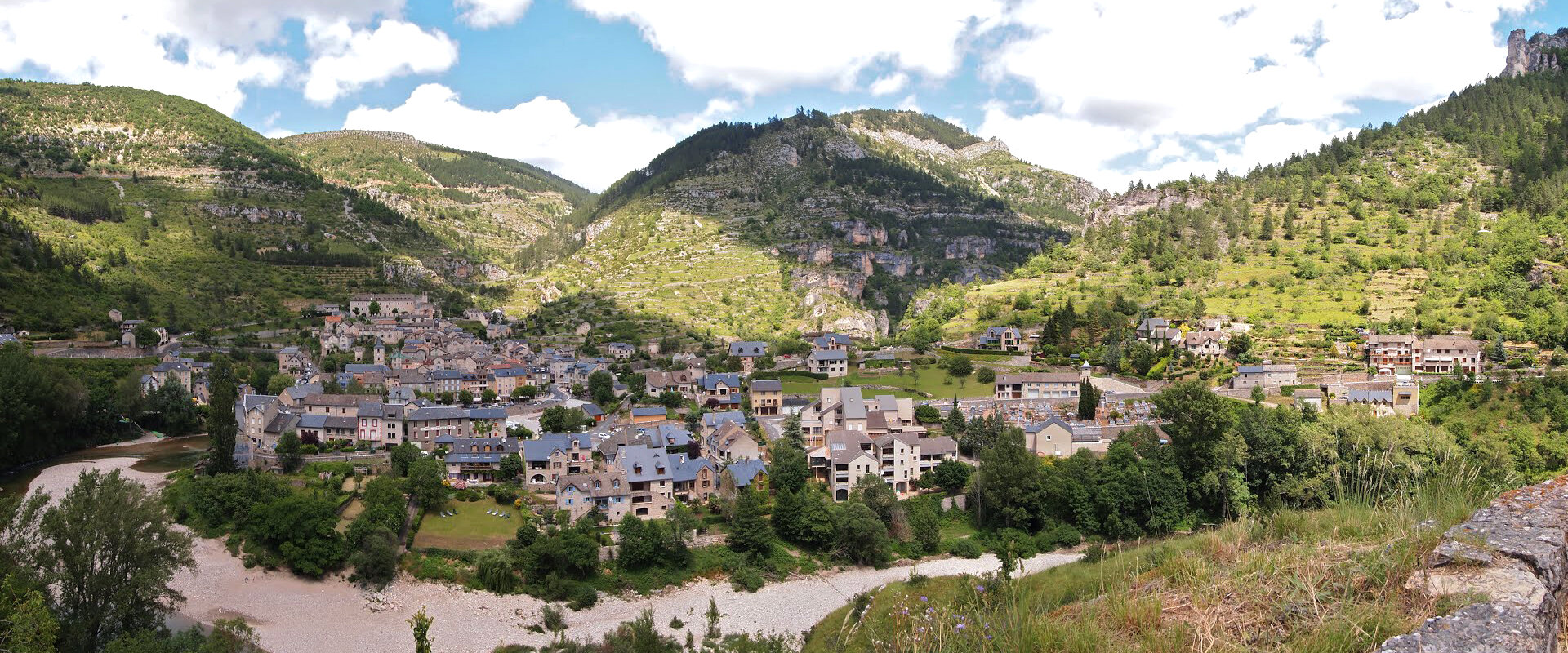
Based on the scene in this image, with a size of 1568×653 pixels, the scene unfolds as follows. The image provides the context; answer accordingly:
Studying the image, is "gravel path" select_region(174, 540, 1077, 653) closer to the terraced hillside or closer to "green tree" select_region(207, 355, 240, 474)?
"green tree" select_region(207, 355, 240, 474)

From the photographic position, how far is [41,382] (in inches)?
1275

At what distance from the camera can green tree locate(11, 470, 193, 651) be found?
656 inches

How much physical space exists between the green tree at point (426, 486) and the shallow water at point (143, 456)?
425 inches

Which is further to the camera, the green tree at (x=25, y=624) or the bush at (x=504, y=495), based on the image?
the bush at (x=504, y=495)

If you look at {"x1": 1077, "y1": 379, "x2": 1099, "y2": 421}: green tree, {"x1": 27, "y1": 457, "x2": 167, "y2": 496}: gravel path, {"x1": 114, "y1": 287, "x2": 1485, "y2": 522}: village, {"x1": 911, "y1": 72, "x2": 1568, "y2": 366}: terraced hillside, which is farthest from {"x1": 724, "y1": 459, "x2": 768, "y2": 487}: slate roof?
{"x1": 911, "y1": 72, "x2": 1568, "y2": 366}: terraced hillside

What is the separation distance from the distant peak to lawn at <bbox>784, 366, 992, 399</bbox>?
494ft

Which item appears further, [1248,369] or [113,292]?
[113,292]

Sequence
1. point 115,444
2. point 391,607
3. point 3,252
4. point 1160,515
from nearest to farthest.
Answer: point 391,607
point 1160,515
point 115,444
point 3,252

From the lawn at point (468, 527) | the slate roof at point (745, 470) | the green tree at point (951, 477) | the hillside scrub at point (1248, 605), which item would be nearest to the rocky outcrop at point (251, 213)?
the lawn at point (468, 527)

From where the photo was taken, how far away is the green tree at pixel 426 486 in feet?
89.9

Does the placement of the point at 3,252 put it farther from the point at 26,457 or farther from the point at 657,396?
the point at 657,396

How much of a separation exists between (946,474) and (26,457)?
34.9 m

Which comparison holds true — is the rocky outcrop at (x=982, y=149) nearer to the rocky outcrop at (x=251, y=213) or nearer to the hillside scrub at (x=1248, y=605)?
the rocky outcrop at (x=251, y=213)

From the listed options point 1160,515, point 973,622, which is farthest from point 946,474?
point 973,622
